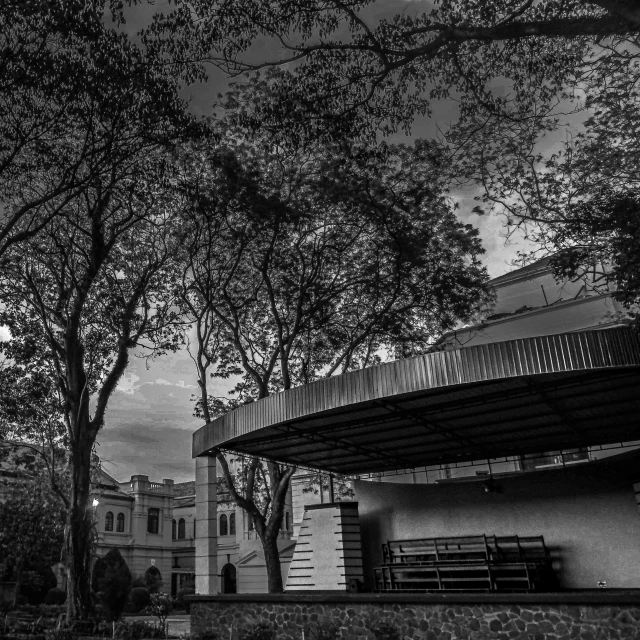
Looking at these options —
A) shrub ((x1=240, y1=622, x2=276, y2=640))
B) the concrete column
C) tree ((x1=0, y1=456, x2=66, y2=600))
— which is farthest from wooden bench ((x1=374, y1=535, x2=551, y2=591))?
tree ((x1=0, y1=456, x2=66, y2=600))

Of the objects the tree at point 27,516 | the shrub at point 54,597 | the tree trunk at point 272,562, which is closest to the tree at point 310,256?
the tree trunk at point 272,562

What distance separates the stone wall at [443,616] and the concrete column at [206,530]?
1561mm

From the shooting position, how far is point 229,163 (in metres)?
16.2

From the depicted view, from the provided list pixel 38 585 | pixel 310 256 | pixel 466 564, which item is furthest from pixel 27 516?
pixel 466 564

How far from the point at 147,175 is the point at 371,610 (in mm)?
10558

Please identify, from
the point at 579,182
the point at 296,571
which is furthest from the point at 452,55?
the point at 296,571

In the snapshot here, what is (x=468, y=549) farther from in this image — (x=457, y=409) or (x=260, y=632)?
(x=260, y=632)

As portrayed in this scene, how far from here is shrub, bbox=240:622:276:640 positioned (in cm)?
1101

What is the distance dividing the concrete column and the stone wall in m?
1.56

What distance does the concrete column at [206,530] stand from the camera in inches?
589

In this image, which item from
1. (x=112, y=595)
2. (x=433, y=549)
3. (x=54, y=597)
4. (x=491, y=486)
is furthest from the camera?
(x=54, y=597)

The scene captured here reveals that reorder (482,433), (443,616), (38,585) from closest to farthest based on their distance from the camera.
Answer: (443,616) → (482,433) → (38,585)

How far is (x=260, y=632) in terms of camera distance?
11.3 m

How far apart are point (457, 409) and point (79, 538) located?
10.5 meters
